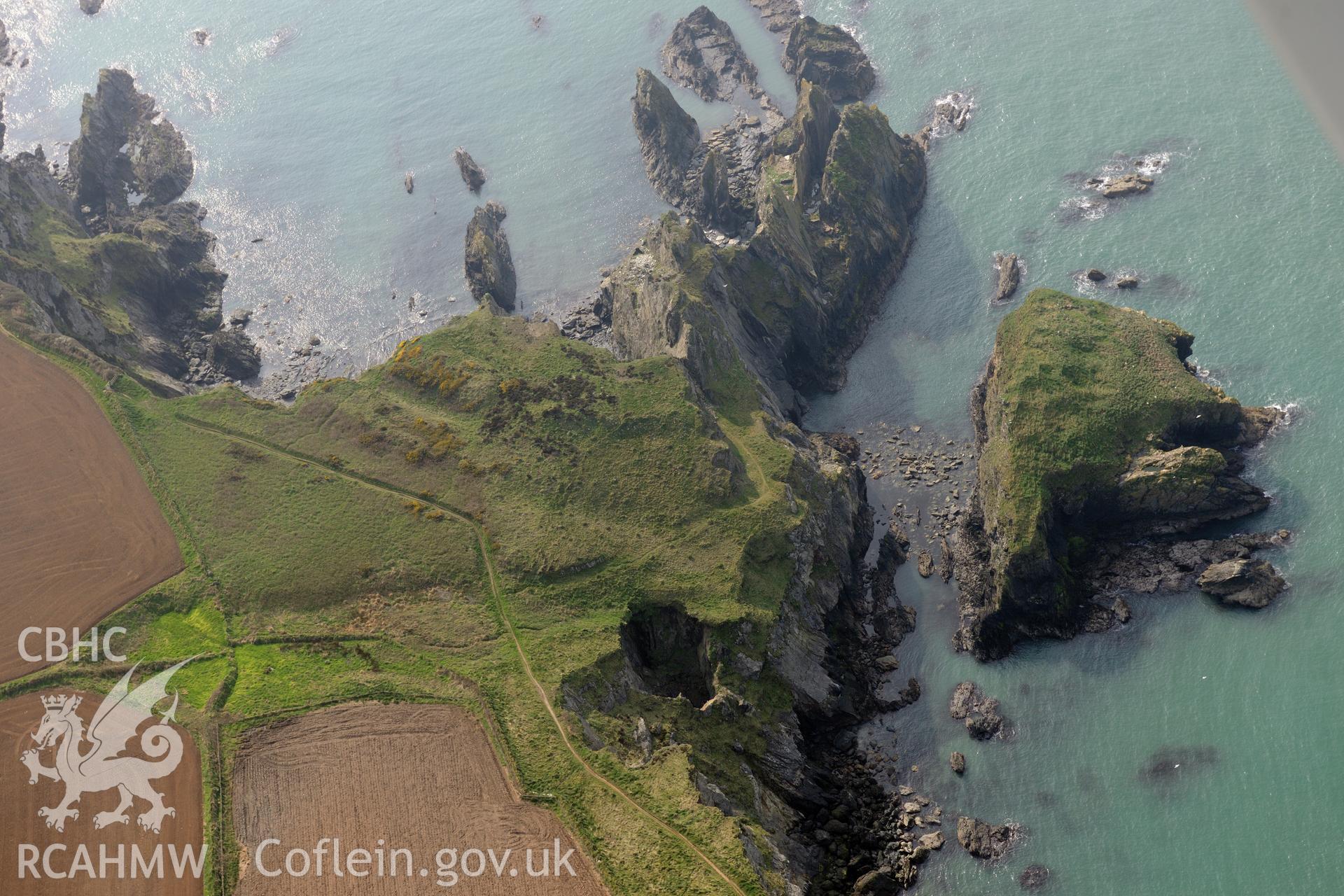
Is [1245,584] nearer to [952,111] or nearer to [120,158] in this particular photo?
[952,111]

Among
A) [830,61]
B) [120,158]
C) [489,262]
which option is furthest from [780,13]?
[120,158]

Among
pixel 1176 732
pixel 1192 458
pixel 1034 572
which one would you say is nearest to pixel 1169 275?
pixel 1192 458

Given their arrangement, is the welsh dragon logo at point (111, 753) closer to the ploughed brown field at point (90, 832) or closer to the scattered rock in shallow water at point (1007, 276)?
the ploughed brown field at point (90, 832)

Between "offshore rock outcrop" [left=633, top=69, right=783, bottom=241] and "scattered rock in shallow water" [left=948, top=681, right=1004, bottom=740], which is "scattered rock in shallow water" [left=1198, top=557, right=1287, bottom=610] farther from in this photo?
"offshore rock outcrop" [left=633, top=69, right=783, bottom=241]

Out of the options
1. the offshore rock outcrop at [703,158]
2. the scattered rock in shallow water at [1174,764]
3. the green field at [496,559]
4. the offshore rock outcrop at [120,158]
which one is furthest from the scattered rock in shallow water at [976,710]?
the offshore rock outcrop at [120,158]

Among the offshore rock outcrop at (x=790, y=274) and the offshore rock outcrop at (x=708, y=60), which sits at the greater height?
the offshore rock outcrop at (x=708, y=60)

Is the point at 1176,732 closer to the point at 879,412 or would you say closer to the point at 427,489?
the point at 879,412

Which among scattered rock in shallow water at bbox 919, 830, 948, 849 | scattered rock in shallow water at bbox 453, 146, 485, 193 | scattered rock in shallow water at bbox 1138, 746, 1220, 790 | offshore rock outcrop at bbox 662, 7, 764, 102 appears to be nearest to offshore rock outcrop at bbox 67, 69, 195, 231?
scattered rock in shallow water at bbox 453, 146, 485, 193
